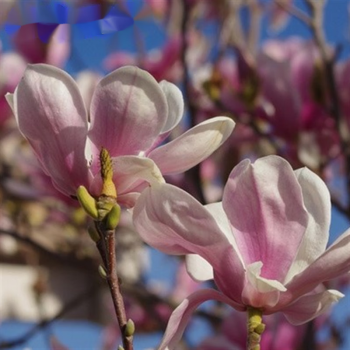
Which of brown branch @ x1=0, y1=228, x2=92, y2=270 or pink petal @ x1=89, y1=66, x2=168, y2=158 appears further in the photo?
brown branch @ x1=0, y1=228, x2=92, y2=270

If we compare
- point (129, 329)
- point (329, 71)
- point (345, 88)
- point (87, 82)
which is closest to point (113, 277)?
point (129, 329)

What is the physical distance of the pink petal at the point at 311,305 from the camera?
1.96 ft

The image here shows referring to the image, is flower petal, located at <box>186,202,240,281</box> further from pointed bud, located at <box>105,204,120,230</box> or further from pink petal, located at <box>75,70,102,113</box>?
pink petal, located at <box>75,70,102,113</box>

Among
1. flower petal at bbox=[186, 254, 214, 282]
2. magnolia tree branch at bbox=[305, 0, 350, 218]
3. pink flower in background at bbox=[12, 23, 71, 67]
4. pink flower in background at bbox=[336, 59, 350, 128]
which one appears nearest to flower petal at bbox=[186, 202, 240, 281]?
flower petal at bbox=[186, 254, 214, 282]

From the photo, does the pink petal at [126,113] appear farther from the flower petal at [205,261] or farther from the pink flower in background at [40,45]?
the pink flower in background at [40,45]

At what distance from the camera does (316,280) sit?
581 millimetres

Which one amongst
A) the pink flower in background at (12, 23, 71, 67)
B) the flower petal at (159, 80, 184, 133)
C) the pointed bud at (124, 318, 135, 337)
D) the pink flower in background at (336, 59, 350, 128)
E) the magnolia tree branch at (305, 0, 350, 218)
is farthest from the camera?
the pink flower in background at (12, 23, 71, 67)

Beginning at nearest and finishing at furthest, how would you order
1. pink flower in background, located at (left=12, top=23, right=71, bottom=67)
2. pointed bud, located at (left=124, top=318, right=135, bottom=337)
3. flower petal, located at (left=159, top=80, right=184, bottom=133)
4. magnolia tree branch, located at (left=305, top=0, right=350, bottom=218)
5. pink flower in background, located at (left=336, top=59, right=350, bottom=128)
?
pointed bud, located at (left=124, top=318, right=135, bottom=337)
flower petal, located at (left=159, top=80, right=184, bottom=133)
magnolia tree branch, located at (left=305, top=0, right=350, bottom=218)
pink flower in background, located at (left=336, top=59, right=350, bottom=128)
pink flower in background, located at (left=12, top=23, right=71, bottom=67)

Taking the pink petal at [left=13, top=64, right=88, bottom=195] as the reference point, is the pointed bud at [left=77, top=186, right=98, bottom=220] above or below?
below

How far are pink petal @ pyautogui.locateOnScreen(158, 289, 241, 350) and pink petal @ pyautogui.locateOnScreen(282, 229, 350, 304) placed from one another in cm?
5

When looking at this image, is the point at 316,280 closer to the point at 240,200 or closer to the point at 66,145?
the point at 240,200

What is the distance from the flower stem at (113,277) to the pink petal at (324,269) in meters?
0.12

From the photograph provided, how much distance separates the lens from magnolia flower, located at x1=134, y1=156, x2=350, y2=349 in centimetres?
56

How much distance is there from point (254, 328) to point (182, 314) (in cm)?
5
